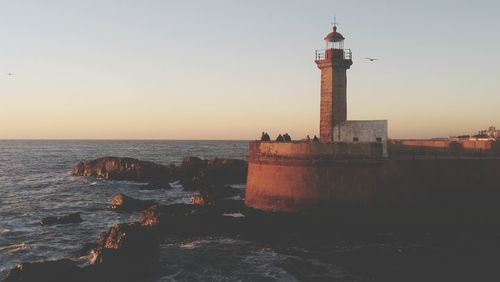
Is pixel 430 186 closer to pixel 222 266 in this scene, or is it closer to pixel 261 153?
pixel 261 153

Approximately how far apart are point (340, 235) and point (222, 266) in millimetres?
5632

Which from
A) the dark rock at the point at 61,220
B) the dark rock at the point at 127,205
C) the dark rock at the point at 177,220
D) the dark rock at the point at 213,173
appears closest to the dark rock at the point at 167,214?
the dark rock at the point at 177,220

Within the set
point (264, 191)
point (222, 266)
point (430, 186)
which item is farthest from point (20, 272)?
point (430, 186)

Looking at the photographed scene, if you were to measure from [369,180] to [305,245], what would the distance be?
4.19 metres

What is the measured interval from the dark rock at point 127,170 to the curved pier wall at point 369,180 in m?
20.8

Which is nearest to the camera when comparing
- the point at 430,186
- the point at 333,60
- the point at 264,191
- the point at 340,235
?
the point at 340,235

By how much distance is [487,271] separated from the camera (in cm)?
1428

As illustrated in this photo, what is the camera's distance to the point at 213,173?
3978cm

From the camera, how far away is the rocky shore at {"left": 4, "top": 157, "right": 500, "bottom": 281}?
45.2 feet

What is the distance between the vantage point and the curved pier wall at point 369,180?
1922 cm

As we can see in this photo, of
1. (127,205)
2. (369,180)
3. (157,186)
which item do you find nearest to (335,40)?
(369,180)

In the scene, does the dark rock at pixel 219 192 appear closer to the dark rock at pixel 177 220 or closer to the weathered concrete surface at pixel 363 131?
the dark rock at pixel 177 220

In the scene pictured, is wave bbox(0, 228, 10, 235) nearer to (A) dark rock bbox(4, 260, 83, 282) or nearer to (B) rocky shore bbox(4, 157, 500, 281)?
(B) rocky shore bbox(4, 157, 500, 281)

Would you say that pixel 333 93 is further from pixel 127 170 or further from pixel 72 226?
pixel 127 170
